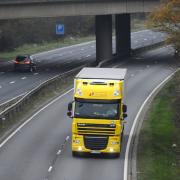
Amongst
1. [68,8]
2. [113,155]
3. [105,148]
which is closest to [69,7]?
[68,8]

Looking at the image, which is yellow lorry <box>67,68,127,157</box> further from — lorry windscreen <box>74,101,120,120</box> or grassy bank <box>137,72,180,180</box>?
grassy bank <box>137,72,180,180</box>

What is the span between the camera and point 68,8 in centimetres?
7369

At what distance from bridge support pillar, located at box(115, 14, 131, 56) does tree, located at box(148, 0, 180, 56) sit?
136 feet

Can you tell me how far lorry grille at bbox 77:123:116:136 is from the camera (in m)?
32.2

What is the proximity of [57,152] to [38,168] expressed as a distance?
345 centimetres

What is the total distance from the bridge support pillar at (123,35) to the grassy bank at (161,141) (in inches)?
1395

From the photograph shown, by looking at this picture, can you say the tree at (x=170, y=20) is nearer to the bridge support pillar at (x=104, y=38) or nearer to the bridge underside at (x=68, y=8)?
the bridge underside at (x=68, y=8)

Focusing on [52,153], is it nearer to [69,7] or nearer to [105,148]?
[105,148]

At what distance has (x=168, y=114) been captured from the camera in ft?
153

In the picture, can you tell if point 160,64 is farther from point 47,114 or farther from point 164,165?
point 164,165

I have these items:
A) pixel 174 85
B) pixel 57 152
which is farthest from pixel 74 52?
pixel 57 152

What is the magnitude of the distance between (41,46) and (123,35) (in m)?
34.3

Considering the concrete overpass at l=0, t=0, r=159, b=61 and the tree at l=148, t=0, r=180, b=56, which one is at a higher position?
the concrete overpass at l=0, t=0, r=159, b=61

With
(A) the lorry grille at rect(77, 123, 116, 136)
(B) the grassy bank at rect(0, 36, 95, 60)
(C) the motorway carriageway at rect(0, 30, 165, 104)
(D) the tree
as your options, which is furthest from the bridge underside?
(A) the lorry grille at rect(77, 123, 116, 136)
